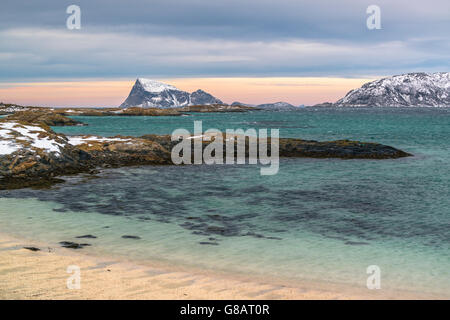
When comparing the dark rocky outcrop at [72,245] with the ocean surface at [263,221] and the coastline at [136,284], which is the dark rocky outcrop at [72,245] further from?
the coastline at [136,284]

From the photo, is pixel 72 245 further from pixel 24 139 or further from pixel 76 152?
pixel 76 152

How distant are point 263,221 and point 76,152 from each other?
18.9 metres

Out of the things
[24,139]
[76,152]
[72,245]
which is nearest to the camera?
[72,245]

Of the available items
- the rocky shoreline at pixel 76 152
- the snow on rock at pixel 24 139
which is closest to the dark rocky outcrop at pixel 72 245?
the rocky shoreline at pixel 76 152

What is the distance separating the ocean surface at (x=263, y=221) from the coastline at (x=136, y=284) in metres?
0.65

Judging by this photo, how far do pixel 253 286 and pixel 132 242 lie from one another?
5.29 meters

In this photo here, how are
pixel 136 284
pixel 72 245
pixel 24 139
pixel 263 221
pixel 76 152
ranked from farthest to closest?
pixel 76 152, pixel 24 139, pixel 263 221, pixel 72 245, pixel 136 284

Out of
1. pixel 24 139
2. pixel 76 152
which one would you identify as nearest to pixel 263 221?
pixel 24 139

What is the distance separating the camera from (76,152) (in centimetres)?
3095

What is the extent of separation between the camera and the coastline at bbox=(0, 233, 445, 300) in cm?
927

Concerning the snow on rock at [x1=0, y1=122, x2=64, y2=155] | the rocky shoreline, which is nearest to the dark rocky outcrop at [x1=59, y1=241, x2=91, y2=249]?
the rocky shoreline

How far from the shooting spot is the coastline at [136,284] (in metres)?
9.27

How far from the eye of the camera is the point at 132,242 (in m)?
13.9

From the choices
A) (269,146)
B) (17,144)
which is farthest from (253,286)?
(269,146)
